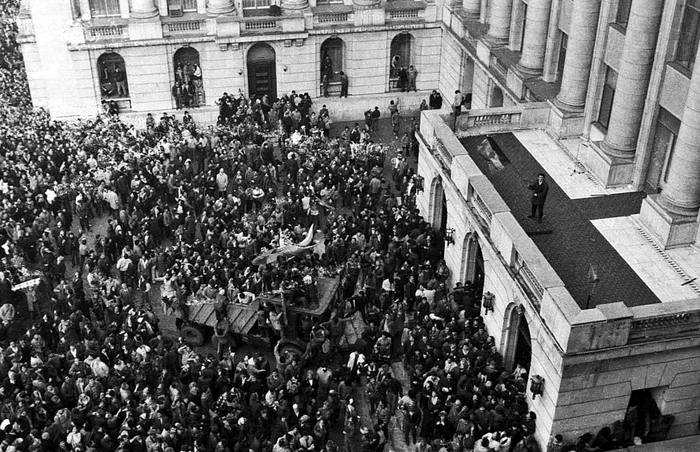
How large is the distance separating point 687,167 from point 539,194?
5195 millimetres

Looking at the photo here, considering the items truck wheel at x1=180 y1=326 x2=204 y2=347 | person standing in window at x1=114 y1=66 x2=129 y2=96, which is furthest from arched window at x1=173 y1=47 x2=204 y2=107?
truck wheel at x1=180 y1=326 x2=204 y2=347

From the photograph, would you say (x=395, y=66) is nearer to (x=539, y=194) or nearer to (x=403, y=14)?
(x=403, y=14)

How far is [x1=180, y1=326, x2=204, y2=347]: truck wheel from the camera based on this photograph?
112 feet

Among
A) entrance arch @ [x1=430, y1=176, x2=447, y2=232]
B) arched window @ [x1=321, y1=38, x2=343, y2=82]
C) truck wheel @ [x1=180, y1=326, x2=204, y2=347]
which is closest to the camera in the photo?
truck wheel @ [x1=180, y1=326, x2=204, y2=347]

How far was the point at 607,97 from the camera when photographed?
120 ft

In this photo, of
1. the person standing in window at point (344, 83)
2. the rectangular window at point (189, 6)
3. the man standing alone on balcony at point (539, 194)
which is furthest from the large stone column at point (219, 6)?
the man standing alone on balcony at point (539, 194)

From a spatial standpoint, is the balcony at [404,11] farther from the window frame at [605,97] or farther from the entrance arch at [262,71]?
the window frame at [605,97]

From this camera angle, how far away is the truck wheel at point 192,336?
3406cm

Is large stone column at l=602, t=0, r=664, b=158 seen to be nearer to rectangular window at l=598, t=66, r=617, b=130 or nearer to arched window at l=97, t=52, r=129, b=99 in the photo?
rectangular window at l=598, t=66, r=617, b=130

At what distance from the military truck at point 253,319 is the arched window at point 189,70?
843 inches

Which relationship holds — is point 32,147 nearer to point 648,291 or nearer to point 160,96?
point 160,96

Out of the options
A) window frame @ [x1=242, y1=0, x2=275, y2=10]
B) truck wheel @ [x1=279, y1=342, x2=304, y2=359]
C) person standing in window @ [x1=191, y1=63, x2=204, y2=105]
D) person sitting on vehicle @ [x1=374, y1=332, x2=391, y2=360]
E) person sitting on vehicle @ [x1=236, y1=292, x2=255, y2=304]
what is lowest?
truck wheel @ [x1=279, y1=342, x2=304, y2=359]

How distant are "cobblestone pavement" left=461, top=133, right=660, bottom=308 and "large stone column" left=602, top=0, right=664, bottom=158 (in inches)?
87.4

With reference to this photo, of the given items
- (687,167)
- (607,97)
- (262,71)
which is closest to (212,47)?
(262,71)
